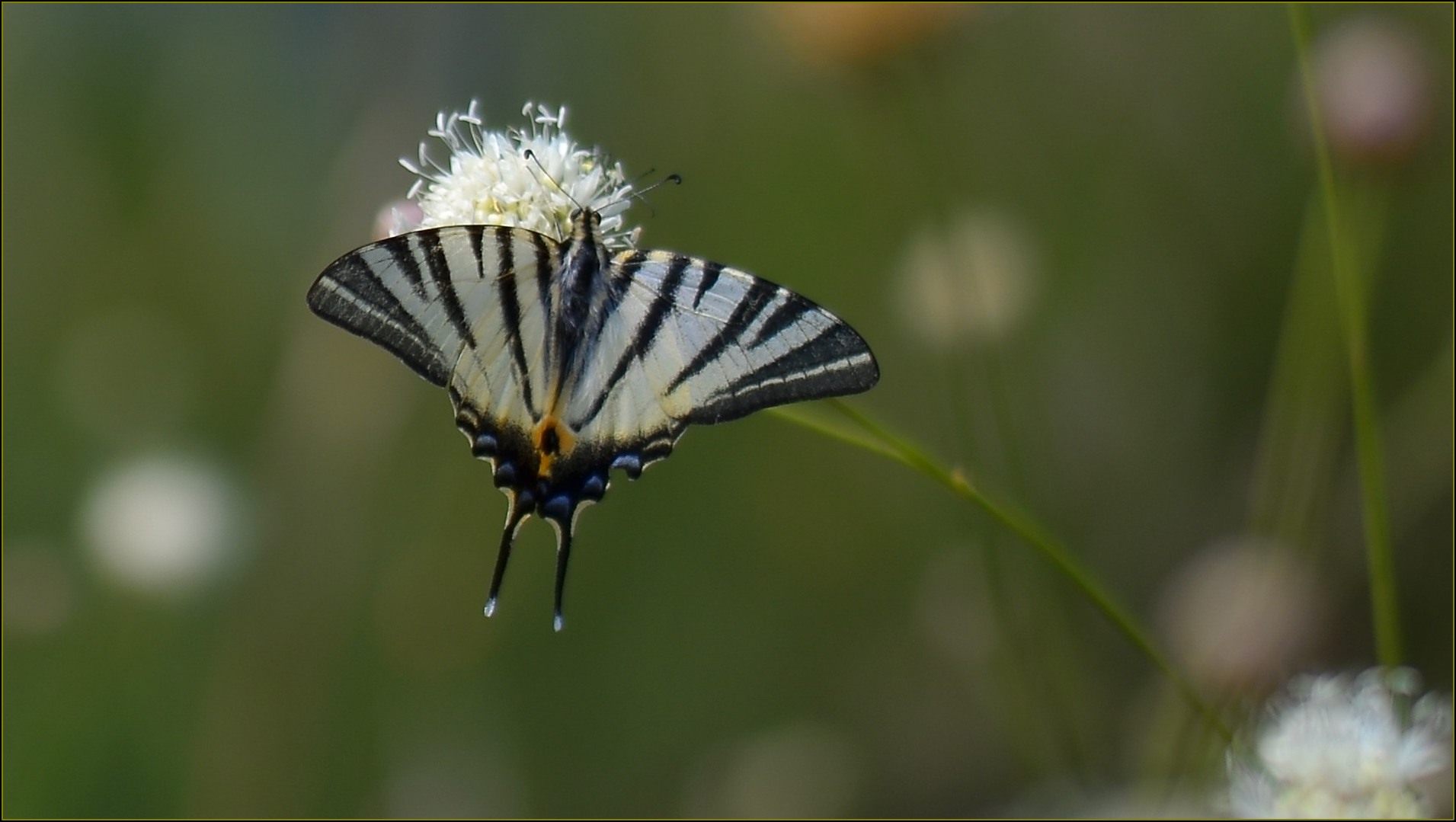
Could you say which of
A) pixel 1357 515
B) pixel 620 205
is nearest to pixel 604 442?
pixel 620 205

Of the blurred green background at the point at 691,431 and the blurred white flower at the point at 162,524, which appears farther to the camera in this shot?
the blurred white flower at the point at 162,524

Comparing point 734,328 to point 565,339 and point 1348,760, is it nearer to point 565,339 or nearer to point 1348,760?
point 565,339

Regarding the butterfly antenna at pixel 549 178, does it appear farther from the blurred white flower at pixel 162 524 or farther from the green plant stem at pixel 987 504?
the blurred white flower at pixel 162 524

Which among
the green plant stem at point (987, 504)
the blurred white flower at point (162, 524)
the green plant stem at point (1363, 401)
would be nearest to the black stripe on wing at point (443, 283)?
the green plant stem at point (987, 504)

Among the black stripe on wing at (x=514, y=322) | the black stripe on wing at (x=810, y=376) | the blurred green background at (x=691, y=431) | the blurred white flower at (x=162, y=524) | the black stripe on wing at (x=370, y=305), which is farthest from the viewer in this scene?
the blurred white flower at (x=162, y=524)

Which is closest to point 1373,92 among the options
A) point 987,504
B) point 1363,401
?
point 1363,401

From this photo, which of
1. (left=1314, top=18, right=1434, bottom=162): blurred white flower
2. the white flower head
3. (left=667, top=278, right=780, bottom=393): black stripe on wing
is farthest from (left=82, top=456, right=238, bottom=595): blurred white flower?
(left=1314, top=18, right=1434, bottom=162): blurred white flower

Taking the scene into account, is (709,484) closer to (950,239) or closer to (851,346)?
(950,239)
